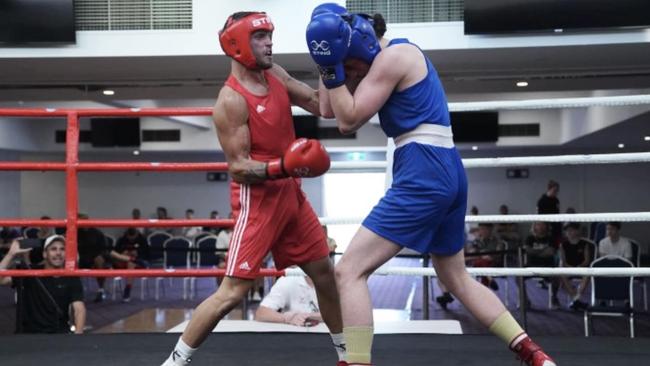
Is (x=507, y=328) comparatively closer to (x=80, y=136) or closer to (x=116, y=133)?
(x=116, y=133)

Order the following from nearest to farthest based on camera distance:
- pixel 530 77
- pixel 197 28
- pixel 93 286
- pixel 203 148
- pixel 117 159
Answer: pixel 197 28
pixel 530 77
pixel 93 286
pixel 203 148
pixel 117 159

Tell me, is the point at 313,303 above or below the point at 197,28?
below

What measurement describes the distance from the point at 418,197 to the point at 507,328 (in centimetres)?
48

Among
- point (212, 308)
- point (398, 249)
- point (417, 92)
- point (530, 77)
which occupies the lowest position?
point (212, 308)

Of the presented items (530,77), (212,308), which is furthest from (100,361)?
(530,77)

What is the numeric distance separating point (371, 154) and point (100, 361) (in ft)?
41.0

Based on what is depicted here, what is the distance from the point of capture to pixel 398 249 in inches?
80.7

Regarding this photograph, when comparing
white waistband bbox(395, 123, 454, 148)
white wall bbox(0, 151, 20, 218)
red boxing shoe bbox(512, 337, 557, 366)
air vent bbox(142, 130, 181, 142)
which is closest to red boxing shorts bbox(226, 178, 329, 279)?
white waistband bbox(395, 123, 454, 148)

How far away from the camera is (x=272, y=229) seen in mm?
2270

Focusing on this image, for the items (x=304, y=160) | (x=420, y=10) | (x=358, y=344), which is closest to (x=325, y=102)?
(x=304, y=160)

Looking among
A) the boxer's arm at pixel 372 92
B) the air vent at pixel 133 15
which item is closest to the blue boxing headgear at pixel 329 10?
the boxer's arm at pixel 372 92

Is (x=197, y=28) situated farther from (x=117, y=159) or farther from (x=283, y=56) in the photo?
(x=117, y=159)

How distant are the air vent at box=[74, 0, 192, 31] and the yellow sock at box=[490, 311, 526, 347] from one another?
4.69 metres

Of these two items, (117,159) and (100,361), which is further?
(117,159)
